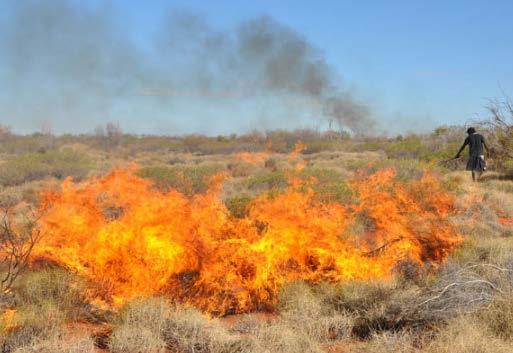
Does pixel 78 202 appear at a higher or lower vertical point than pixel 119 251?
higher

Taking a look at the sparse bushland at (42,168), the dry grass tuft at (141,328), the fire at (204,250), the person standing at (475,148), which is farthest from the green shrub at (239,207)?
the sparse bushland at (42,168)

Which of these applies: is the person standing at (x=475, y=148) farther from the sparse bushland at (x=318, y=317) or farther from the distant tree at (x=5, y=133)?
the distant tree at (x=5, y=133)

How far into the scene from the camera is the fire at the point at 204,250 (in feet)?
20.8

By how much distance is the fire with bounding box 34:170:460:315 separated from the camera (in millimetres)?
6332

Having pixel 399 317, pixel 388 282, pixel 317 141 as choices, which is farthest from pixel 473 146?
pixel 317 141

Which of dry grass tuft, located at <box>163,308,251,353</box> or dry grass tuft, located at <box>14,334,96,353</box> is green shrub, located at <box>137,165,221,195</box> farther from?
Answer: dry grass tuft, located at <box>14,334,96,353</box>

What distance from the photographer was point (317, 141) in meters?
38.8

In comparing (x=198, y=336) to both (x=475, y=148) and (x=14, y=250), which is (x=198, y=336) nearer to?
(x=14, y=250)

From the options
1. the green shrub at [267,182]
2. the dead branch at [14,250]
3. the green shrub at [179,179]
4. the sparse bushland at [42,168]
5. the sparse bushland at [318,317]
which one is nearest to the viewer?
the sparse bushland at [318,317]

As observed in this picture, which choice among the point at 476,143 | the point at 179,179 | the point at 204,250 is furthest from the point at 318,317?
the point at 476,143

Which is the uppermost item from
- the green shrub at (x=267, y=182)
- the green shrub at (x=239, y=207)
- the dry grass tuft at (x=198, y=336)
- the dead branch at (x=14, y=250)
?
the green shrub at (x=267, y=182)

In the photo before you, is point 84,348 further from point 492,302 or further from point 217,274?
point 492,302

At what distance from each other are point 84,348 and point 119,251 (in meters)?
1.96

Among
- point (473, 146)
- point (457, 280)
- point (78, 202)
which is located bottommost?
point (457, 280)
